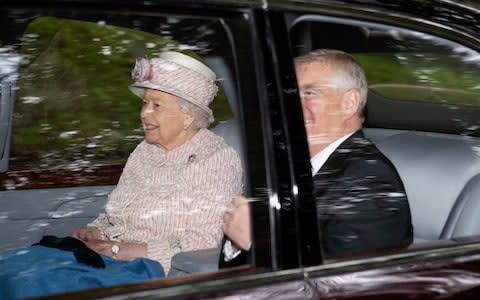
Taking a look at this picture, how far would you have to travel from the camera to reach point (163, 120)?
300cm

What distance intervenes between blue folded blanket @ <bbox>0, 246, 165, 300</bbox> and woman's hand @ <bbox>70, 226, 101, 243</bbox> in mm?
373

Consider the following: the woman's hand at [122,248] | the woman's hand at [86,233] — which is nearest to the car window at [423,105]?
the woman's hand at [122,248]

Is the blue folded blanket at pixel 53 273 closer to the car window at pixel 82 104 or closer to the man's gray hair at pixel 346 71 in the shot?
the car window at pixel 82 104

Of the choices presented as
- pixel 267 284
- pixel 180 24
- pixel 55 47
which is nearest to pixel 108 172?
pixel 55 47

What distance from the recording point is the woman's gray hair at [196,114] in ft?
9.85

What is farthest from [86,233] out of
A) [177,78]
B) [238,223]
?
[238,223]

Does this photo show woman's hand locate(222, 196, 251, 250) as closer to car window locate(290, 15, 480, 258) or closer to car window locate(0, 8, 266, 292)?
car window locate(0, 8, 266, 292)

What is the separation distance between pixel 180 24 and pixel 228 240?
1.72ft

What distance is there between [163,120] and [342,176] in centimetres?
87

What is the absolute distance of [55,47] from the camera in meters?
2.77

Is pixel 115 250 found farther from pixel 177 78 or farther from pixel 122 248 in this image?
pixel 177 78

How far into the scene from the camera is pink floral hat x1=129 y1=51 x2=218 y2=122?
2.66m

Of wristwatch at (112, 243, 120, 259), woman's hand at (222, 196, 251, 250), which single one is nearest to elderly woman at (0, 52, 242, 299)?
wristwatch at (112, 243, 120, 259)

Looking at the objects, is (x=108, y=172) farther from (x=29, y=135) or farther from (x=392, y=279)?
(x=392, y=279)
